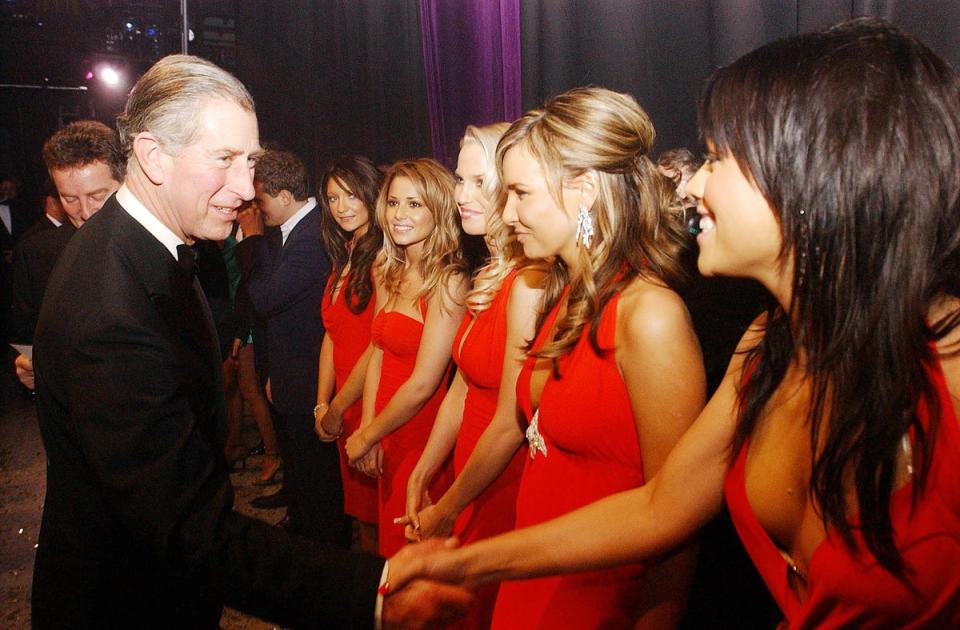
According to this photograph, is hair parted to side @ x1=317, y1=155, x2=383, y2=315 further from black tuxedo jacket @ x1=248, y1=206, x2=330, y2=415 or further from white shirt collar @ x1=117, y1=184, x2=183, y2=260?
white shirt collar @ x1=117, y1=184, x2=183, y2=260

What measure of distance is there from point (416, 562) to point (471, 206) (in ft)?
5.09

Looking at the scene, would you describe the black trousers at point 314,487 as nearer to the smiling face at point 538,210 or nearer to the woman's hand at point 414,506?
the woman's hand at point 414,506

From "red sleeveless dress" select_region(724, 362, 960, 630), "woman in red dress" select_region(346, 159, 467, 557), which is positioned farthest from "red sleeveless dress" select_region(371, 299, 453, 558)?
"red sleeveless dress" select_region(724, 362, 960, 630)

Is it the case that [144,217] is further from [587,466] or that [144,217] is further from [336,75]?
[336,75]

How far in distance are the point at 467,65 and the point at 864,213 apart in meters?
3.11

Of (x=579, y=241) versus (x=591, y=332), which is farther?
(x=579, y=241)

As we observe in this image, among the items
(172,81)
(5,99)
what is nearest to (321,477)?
(172,81)

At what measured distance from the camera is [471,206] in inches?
103

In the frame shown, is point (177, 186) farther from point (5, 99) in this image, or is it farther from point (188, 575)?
point (5, 99)

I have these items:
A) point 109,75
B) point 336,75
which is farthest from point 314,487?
point 109,75

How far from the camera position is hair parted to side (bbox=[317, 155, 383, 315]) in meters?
3.14

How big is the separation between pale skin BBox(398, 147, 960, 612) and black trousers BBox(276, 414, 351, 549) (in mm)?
2024

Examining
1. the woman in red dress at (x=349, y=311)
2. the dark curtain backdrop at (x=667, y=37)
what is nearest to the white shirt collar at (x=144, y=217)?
the woman in red dress at (x=349, y=311)

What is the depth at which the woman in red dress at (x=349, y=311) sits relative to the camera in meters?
3.07
